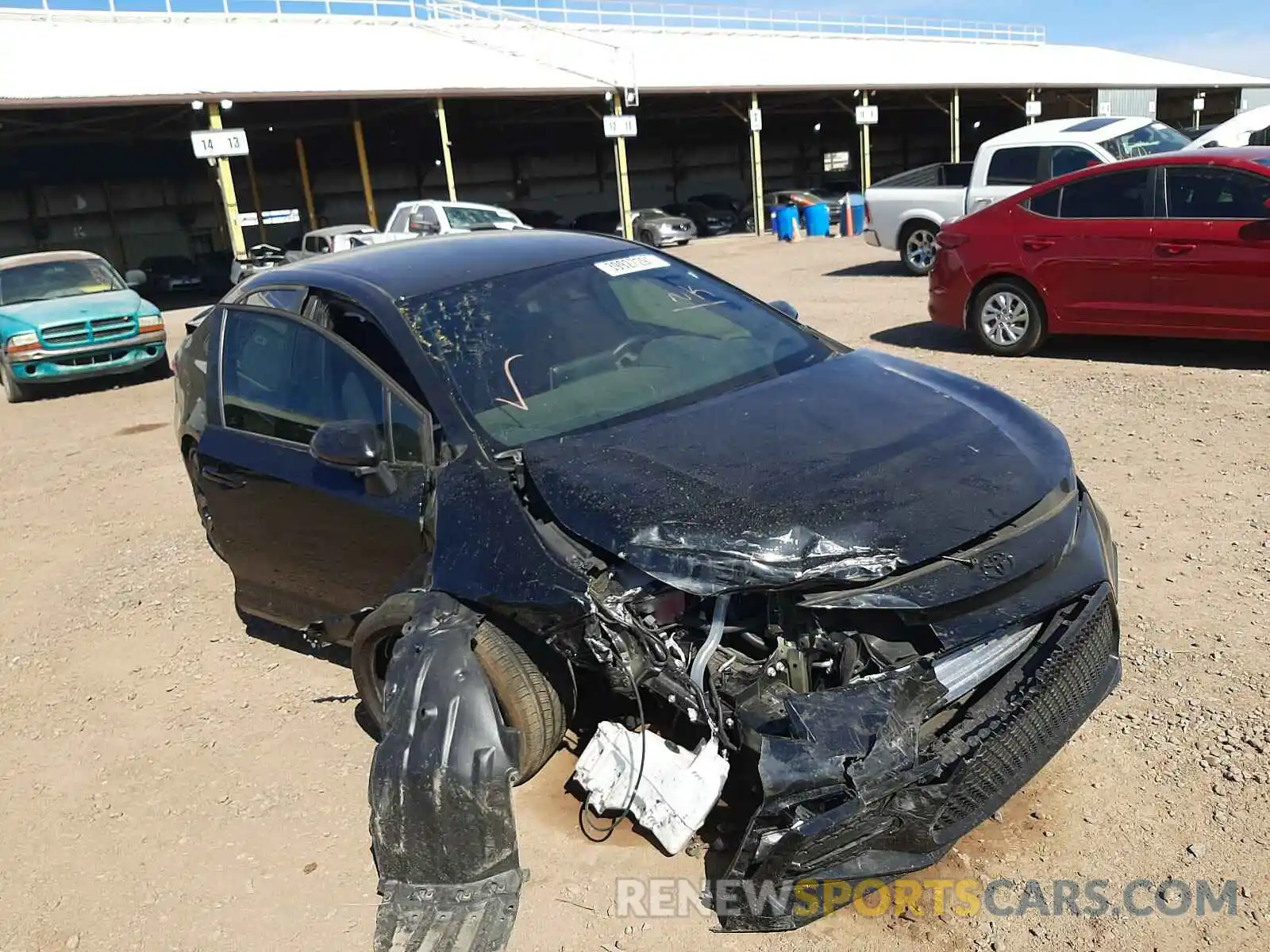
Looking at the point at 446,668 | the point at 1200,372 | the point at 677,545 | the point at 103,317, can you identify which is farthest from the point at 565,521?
the point at 103,317

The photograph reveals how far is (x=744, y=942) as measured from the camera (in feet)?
8.97

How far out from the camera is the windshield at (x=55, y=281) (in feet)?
41.1

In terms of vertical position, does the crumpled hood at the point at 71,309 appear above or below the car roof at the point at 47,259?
below

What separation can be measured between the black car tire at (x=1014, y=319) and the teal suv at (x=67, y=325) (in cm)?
959

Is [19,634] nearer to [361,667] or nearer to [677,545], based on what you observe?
[361,667]

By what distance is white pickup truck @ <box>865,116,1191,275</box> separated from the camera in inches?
498

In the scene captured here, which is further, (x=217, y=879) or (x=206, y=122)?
(x=206, y=122)

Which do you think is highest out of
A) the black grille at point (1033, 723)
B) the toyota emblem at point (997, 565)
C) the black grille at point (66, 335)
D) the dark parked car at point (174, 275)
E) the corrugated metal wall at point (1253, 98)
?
the corrugated metal wall at point (1253, 98)

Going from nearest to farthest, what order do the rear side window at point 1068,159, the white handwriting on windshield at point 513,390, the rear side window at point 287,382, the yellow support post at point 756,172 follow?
the white handwriting on windshield at point 513,390 → the rear side window at point 287,382 → the rear side window at point 1068,159 → the yellow support post at point 756,172

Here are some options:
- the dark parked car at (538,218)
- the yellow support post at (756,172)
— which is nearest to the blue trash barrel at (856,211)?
the yellow support post at (756,172)

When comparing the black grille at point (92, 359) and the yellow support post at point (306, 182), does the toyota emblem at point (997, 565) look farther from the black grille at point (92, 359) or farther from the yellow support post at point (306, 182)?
the yellow support post at point (306, 182)

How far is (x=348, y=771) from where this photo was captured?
3729 mm

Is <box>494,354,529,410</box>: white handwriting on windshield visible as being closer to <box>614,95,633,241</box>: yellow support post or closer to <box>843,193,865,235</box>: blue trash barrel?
<box>843,193,865,235</box>: blue trash barrel

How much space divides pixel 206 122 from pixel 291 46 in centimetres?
451
